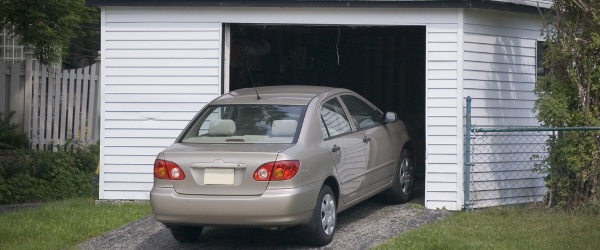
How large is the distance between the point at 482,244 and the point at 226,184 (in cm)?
258

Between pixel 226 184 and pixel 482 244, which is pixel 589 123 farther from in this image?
pixel 226 184

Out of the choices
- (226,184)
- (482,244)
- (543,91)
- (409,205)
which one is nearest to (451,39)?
(543,91)

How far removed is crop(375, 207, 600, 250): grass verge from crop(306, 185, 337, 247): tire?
0.57m

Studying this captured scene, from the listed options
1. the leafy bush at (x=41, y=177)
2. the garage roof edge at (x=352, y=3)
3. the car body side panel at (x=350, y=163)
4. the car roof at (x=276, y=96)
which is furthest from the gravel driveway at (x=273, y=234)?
the leafy bush at (x=41, y=177)

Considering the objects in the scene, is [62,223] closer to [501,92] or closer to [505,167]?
[505,167]

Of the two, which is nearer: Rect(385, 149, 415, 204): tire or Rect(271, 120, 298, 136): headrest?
Rect(271, 120, 298, 136): headrest

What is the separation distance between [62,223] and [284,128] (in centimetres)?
315

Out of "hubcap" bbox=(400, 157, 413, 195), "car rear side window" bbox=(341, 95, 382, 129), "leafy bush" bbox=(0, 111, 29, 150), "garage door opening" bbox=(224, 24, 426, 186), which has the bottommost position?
"hubcap" bbox=(400, 157, 413, 195)

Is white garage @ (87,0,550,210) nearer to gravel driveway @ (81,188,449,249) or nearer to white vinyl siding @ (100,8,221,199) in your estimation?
white vinyl siding @ (100,8,221,199)

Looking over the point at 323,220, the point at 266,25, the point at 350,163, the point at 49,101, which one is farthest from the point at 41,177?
the point at 323,220

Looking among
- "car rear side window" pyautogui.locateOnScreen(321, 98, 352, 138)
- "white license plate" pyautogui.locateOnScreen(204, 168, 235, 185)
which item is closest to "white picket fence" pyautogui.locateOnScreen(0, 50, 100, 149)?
"car rear side window" pyautogui.locateOnScreen(321, 98, 352, 138)

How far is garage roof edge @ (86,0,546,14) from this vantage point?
11.2m

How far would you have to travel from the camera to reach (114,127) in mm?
12094

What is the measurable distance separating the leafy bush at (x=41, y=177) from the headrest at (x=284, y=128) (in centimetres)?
582
